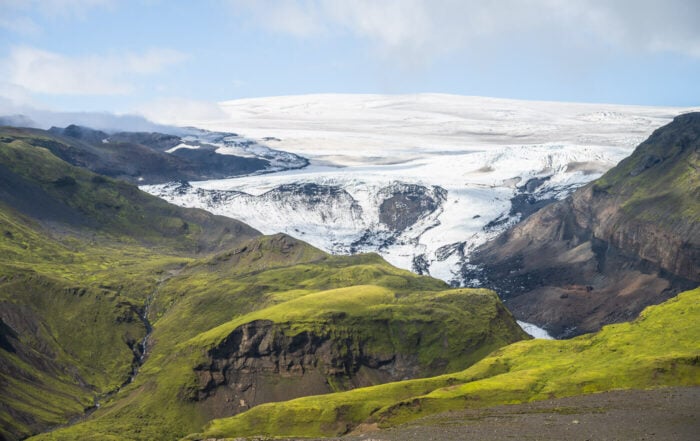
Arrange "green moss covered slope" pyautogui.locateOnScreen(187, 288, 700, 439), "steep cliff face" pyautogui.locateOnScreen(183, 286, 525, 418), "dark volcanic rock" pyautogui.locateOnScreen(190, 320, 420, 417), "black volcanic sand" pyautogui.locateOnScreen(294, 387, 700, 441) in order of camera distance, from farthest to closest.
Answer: "steep cliff face" pyautogui.locateOnScreen(183, 286, 525, 418) < "dark volcanic rock" pyautogui.locateOnScreen(190, 320, 420, 417) < "green moss covered slope" pyautogui.locateOnScreen(187, 288, 700, 439) < "black volcanic sand" pyautogui.locateOnScreen(294, 387, 700, 441)

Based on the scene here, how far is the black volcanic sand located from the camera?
88250 millimetres

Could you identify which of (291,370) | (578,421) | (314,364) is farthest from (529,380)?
(291,370)

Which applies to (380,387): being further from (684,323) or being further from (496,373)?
(684,323)

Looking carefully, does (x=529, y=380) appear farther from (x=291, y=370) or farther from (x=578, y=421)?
(x=291, y=370)

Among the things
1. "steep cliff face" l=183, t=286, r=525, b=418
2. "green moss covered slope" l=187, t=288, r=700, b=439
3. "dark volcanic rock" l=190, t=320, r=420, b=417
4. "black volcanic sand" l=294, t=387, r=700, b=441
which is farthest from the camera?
"steep cliff face" l=183, t=286, r=525, b=418

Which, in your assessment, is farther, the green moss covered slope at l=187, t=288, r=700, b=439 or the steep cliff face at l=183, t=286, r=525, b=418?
the steep cliff face at l=183, t=286, r=525, b=418

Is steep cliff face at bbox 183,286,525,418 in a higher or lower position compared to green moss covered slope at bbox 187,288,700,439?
lower

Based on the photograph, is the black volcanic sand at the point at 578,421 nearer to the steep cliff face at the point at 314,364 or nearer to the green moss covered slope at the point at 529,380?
the green moss covered slope at the point at 529,380

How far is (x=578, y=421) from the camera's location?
95625mm

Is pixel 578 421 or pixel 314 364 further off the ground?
pixel 578 421

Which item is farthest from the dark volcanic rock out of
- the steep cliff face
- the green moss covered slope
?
the green moss covered slope

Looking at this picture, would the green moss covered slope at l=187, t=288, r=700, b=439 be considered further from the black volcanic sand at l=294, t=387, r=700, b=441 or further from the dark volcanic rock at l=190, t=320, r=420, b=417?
the dark volcanic rock at l=190, t=320, r=420, b=417

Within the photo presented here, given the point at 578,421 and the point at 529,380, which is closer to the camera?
the point at 578,421

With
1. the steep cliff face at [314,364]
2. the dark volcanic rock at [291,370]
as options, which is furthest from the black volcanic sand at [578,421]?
the steep cliff face at [314,364]
